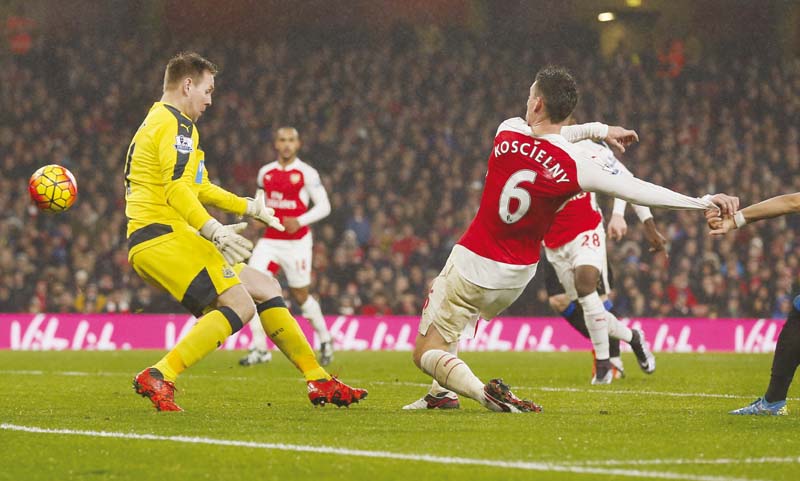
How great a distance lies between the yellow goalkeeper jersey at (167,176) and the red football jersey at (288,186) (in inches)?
234

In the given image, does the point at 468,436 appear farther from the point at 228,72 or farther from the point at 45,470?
the point at 228,72

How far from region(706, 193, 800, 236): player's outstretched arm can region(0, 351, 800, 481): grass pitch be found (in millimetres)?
1006

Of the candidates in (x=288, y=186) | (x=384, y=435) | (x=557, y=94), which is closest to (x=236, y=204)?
(x=557, y=94)

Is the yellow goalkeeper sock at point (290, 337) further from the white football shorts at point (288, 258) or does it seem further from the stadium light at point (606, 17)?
the stadium light at point (606, 17)

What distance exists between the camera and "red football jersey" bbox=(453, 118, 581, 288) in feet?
22.3

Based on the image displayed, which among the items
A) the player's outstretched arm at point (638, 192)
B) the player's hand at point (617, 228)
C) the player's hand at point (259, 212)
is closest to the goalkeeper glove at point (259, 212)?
the player's hand at point (259, 212)

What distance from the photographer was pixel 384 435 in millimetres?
5848

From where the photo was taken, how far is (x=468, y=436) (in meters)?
5.76

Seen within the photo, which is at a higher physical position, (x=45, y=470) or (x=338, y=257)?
(x=338, y=257)

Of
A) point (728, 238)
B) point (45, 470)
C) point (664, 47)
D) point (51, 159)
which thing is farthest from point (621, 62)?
point (45, 470)

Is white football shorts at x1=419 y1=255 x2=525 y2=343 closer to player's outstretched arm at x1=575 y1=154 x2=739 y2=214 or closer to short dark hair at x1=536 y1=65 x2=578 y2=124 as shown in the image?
player's outstretched arm at x1=575 y1=154 x2=739 y2=214

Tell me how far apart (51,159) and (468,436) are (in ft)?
59.3

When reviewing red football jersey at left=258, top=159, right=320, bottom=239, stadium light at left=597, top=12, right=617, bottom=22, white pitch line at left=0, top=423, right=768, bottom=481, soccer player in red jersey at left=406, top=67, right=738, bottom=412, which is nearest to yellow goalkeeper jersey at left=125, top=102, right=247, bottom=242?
soccer player in red jersey at left=406, top=67, right=738, bottom=412

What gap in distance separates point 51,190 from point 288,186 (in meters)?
5.01
